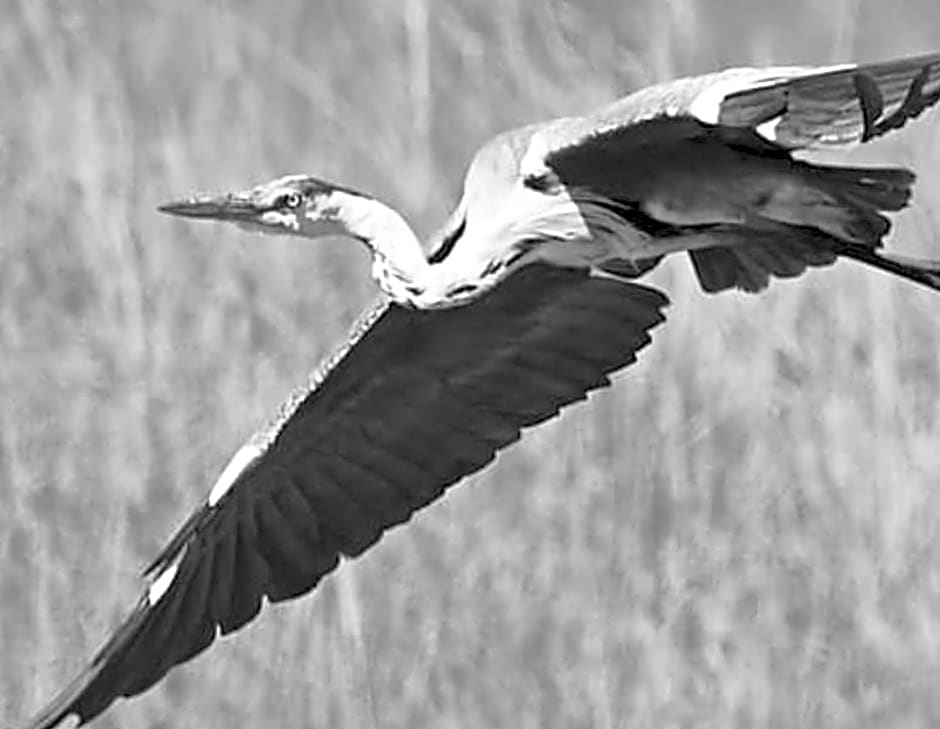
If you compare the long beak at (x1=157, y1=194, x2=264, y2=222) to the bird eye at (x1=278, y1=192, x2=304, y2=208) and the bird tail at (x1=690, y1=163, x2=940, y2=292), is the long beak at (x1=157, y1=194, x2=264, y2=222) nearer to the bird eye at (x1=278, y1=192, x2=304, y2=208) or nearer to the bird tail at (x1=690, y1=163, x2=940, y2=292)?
the bird eye at (x1=278, y1=192, x2=304, y2=208)

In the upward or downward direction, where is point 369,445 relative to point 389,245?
downward

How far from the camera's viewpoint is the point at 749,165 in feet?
14.3

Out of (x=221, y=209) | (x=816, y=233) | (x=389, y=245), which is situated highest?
(x=221, y=209)

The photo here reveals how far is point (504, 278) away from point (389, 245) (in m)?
0.13

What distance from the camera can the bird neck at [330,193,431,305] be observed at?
15.0ft

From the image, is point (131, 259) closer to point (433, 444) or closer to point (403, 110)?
point (403, 110)

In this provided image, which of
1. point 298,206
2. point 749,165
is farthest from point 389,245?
point 749,165

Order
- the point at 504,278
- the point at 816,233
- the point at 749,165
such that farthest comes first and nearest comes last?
the point at 504,278, the point at 816,233, the point at 749,165

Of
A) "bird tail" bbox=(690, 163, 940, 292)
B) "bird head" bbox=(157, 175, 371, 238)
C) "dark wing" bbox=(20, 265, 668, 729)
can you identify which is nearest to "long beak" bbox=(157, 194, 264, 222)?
"bird head" bbox=(157, 175, 371, 238)

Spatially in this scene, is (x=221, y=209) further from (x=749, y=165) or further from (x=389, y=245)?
(x=749, y=165)

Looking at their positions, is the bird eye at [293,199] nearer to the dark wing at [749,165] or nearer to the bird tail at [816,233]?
the dark wing at [749,165]

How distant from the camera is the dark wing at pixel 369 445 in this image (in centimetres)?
491

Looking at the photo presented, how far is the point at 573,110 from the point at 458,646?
2.55ft

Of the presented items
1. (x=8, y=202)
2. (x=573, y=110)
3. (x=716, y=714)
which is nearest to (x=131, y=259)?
(x=8, y=202)
